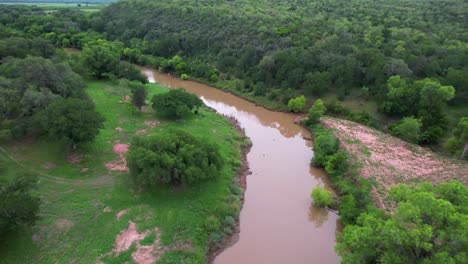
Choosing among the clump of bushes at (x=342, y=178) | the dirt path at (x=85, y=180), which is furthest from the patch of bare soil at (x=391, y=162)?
the dirt path at (x=85, y=180)

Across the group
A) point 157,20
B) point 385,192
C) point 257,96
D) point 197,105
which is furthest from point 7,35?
point 385,192

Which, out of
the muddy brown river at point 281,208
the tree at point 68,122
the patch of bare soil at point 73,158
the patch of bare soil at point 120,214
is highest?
the tree at point 68,122

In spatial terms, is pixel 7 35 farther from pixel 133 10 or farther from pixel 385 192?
pixel 385 192

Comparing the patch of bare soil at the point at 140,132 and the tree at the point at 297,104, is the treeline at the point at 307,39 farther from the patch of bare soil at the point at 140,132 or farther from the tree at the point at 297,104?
the patch of bare soil at the point at 140,132

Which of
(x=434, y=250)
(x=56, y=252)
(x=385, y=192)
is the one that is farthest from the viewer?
(x=385, y=192)

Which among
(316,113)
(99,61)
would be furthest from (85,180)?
(99,61)
